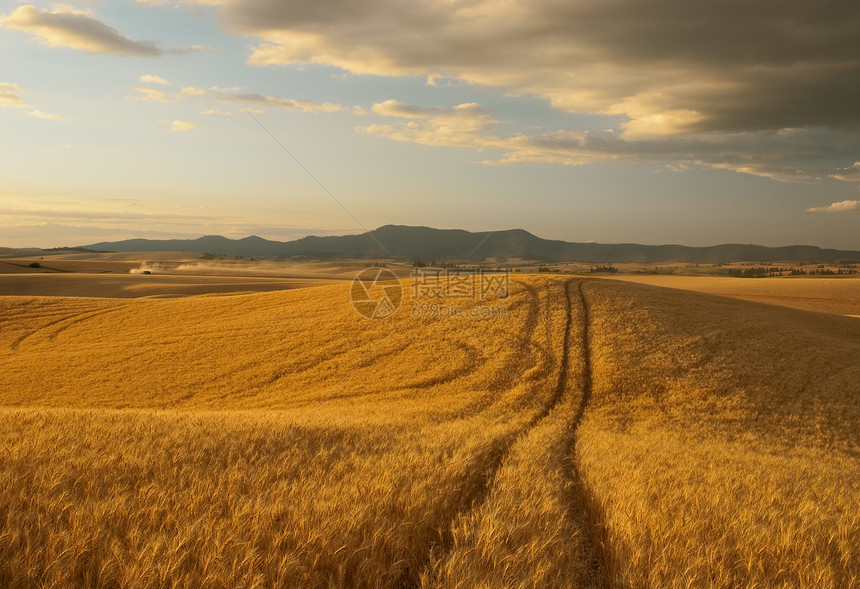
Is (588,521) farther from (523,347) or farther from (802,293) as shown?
(802,293)

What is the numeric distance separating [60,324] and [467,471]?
41349mm

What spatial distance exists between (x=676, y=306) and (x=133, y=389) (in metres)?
31.5

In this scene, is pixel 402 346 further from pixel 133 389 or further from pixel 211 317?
pixel 211 317

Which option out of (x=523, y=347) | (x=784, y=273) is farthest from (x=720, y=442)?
(x=784, y=273)

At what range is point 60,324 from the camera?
36250mm

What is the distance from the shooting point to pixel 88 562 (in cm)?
396

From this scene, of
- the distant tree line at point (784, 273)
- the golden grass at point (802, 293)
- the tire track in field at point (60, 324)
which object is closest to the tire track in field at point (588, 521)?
the tire track in field at point (60, 324)

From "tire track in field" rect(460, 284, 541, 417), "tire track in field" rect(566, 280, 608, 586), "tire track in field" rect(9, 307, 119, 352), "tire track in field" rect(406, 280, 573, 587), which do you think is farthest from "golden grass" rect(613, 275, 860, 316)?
"tire track in field" rect(9, 307, 119, 352)

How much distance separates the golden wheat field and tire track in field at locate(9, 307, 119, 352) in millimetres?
9917

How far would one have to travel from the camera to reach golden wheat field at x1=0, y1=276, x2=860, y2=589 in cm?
440

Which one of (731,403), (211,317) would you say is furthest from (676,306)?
(211,317)

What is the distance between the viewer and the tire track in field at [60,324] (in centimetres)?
3303

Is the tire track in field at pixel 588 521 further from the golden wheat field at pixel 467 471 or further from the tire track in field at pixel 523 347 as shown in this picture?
the tire track in field at pixel 523 347

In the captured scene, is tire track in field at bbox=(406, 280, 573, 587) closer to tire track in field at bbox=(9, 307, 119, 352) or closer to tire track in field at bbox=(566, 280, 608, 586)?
tire track in field at bbox=(566, 280, 608, 586)
